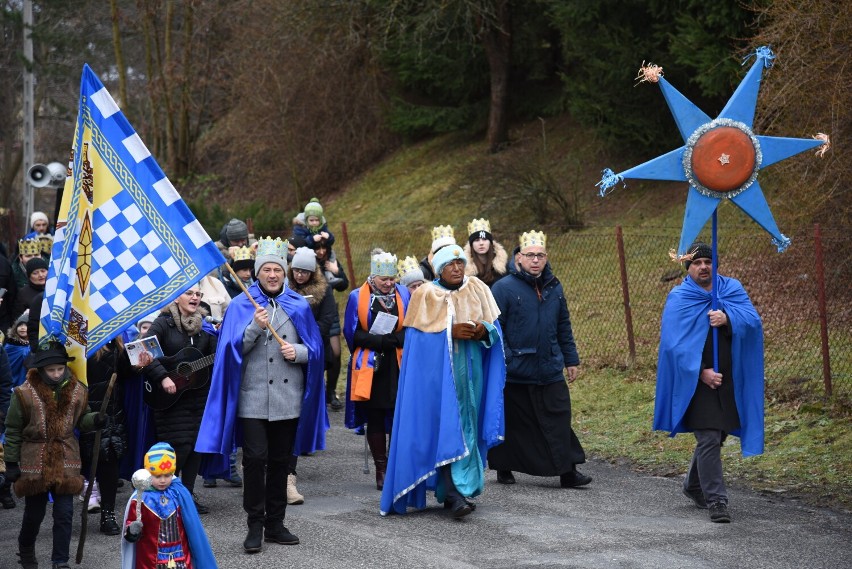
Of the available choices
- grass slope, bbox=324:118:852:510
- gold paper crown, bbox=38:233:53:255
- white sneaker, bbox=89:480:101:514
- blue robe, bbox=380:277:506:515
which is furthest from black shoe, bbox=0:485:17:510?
grass slope, bbox=324:118:852:510

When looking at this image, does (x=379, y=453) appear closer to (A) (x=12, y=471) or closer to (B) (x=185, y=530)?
(A) (x=12, y=471)

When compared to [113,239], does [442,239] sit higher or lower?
higher

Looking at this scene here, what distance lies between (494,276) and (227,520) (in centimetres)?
347

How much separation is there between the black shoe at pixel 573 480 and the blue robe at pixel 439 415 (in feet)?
3.79

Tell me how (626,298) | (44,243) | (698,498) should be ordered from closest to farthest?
(698,498)
(44,243)
(626,298)

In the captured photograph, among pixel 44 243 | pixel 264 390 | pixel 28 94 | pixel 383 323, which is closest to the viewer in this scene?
pixel 264 390

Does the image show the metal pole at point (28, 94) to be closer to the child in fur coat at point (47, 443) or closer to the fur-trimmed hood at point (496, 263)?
the fur-trimmed hood at point (496, 263)

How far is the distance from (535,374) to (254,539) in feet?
9.37

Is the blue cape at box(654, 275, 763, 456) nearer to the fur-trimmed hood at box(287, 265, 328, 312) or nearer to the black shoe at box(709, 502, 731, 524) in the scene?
the black shoe at box(709, 502, 731, 524)

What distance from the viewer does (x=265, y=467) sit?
8.21m

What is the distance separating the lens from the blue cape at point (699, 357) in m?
8.80

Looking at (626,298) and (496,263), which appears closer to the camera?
(496,263)

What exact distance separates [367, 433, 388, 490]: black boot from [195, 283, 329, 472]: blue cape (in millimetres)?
1601

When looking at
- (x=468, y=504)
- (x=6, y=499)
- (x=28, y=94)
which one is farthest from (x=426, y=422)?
(x=28, y=94)
